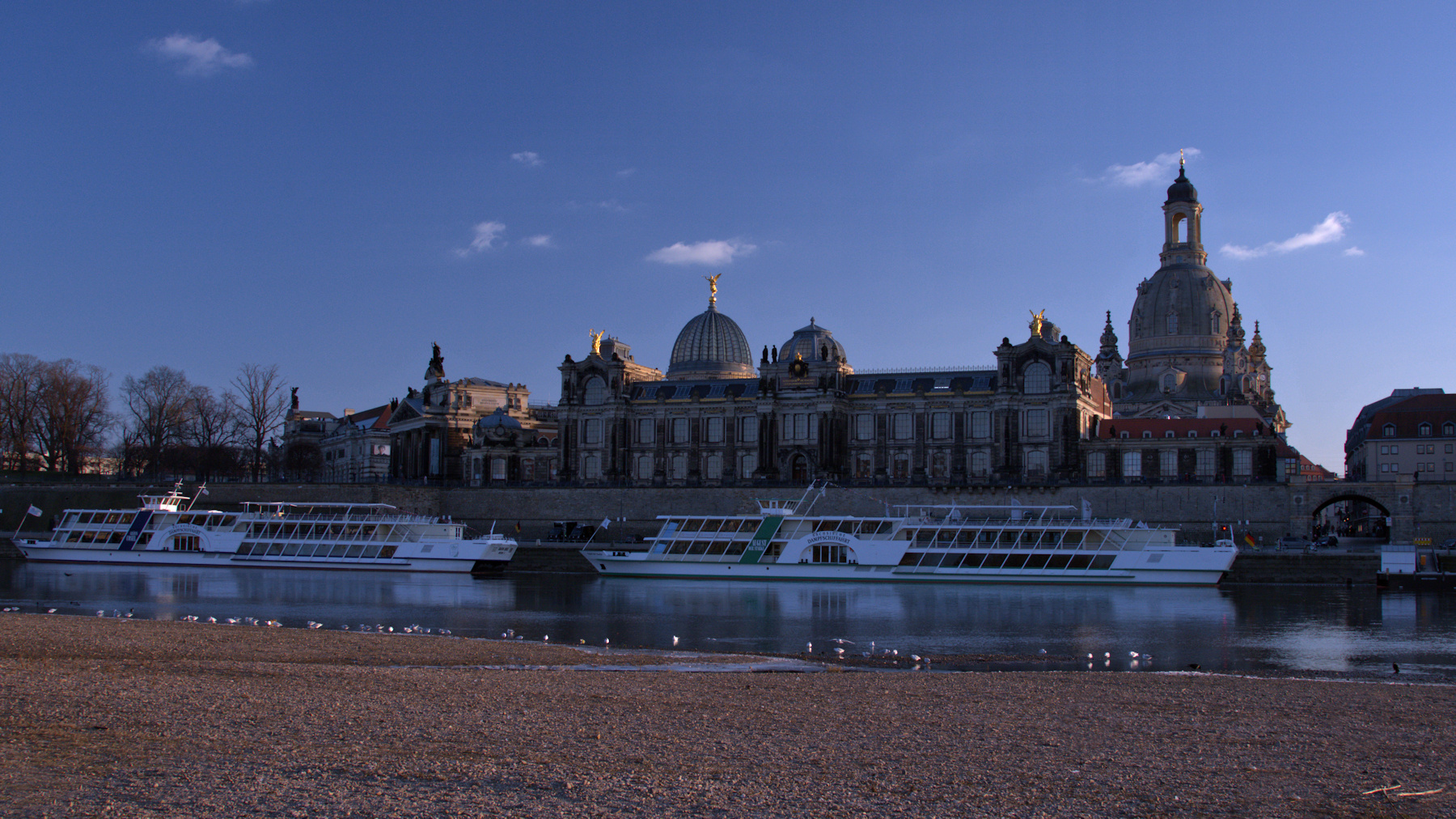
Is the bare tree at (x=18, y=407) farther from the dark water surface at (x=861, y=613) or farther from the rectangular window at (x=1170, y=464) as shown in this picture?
the rectangular window at (x=1170, y=464)

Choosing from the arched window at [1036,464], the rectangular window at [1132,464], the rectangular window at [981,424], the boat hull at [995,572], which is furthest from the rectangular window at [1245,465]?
the boat hull at [995,572]

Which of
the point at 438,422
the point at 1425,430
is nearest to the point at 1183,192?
the point at 1425,430

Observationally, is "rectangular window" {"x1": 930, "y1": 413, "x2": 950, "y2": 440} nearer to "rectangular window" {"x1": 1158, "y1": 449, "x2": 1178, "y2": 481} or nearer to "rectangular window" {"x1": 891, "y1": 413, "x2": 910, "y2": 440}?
"rectangular window" {"x1": 891, "y1": 413, "x2": 910, "y2": 440}

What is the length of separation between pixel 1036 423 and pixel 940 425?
22.9 feet

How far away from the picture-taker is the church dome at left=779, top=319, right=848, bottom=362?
9306cm

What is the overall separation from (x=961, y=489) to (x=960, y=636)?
155ft

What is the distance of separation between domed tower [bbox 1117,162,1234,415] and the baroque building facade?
1026 inches

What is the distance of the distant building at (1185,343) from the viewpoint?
391 feet

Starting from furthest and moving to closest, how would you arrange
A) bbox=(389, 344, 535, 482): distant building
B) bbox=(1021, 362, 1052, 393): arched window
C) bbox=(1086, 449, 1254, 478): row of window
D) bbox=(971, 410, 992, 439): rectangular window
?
bbox=(389, 344, 535, 482): distant building < bbox=(971, 410, 992, 439): rectangular window < bbox=(1021, 362, 1052, 393): arched window < bbox=(1086, 449, 1254, 478): row of window

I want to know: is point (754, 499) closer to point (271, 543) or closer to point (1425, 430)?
point (271, 543)

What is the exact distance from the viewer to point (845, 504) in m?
83.5

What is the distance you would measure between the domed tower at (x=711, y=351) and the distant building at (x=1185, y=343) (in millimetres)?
39433

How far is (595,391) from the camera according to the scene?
9712 cm

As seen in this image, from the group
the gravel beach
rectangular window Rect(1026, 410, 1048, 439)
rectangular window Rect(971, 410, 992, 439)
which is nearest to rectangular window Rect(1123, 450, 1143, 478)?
rectangular window Rect(1026, 410, 1048, 439)
